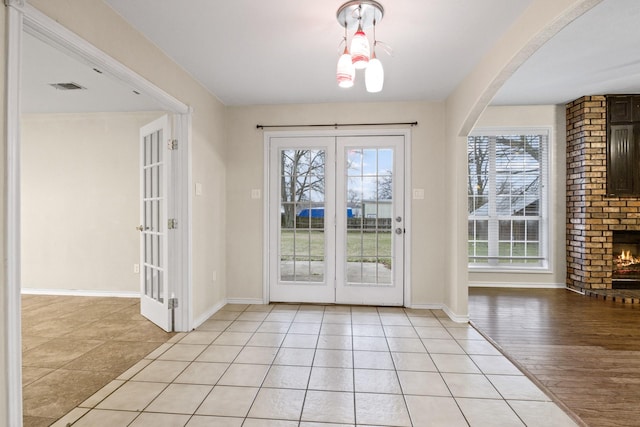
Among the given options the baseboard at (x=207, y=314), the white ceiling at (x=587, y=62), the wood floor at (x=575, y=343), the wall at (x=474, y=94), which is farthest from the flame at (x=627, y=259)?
the baseboard at (x=207, y=314)

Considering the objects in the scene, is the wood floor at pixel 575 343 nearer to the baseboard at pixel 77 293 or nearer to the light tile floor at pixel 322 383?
the light tile floor at pixel 322 383

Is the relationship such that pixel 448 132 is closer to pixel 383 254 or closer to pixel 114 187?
pixel 383 254

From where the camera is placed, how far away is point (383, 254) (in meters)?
4.16

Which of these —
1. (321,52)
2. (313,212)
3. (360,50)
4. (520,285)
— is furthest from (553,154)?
(360,50)

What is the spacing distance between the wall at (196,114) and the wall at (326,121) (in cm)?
16

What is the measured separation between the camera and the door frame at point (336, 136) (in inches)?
161

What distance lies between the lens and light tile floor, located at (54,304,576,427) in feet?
6.39

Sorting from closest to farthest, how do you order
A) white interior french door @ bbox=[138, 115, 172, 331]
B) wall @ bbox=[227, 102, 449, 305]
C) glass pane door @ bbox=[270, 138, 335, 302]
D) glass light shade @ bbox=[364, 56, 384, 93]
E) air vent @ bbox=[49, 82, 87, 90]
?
glass light shade @ bbox=[364, 56, 384, 93]
white interior french door @ bbox=[138, 115, 172, 331]
air vent @ bbox=[49, 82, 87, 90]
wall @ bbox=[227, 102, 449, 305]
glass pane door @ bbox=[270, 138, 335, 302]

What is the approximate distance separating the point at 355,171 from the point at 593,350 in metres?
2.73

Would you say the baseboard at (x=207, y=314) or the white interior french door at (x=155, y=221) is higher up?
the white interior french door at (x=155, y=221)

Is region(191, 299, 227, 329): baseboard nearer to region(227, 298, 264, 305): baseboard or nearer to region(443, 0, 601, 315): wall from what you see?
region(227, 298, 264, 305): baseboard

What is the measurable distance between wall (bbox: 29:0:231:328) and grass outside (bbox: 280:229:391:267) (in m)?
0.78

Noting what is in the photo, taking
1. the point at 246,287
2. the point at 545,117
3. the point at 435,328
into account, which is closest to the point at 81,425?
the point at 246,287

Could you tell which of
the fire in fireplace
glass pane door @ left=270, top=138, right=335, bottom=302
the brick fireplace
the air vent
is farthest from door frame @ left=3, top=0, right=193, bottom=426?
the fire in fireplace
